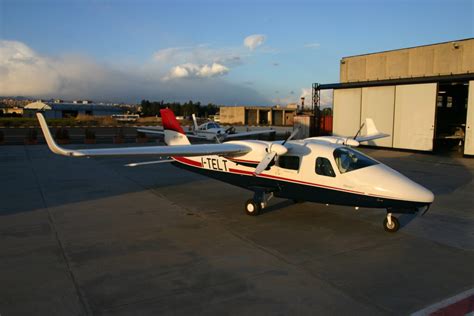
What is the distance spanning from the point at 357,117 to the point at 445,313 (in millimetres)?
Result: 30966

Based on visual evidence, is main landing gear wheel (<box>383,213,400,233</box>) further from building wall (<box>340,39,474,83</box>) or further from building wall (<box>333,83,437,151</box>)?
building wall (<box>340,39,474,83</box>)

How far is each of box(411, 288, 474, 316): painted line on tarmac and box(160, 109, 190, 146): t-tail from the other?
10.7m

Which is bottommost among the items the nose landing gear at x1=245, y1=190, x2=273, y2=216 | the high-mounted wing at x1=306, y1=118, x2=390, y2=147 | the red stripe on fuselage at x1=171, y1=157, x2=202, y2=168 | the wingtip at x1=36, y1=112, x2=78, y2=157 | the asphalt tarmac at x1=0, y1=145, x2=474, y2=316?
the asphalt tarmac at x1=0, y1=145, x2=474, y2=316

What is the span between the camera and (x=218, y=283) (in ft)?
23.1

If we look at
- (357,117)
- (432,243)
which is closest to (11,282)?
(432,243)

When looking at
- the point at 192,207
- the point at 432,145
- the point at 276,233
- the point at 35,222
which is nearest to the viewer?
the point at 276,233

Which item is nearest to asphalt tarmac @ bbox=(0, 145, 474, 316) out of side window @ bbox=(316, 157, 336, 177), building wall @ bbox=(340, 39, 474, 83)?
side window @ bbox=(316, 157, 336, 177)

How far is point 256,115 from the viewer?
121 meters

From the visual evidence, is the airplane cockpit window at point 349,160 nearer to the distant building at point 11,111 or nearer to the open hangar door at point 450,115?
the open hangar door at point 450,115

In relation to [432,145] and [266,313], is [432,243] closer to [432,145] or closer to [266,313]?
[266,313]

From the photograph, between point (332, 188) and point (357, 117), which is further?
point (357, 117)

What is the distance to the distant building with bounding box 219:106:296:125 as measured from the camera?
118 meters

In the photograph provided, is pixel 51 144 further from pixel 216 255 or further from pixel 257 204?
pixel 257 204

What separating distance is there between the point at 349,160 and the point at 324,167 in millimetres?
730
